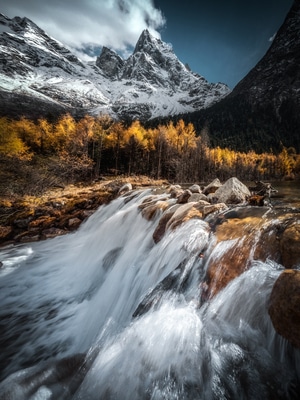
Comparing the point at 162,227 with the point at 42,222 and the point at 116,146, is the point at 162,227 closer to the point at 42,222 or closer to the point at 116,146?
the point at 42,222

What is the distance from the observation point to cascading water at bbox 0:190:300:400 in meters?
2.30

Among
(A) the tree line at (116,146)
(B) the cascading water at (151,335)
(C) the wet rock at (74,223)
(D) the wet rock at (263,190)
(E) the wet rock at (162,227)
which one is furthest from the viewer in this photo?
(A) the tree line at (116,146)

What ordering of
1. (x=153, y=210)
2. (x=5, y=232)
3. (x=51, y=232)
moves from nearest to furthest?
(x=153, y=210) → (x=5, y=232) → (x=51, y=232)

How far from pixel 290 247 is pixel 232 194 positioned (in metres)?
5.21

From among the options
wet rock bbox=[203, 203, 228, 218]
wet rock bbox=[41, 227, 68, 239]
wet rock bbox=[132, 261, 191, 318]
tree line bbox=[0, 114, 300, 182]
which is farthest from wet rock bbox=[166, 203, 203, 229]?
tree line bbox=[0, 114, 300, 182]

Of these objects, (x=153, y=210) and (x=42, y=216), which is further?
(x=42, y=216)

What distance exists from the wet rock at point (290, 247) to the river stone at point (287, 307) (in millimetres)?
744

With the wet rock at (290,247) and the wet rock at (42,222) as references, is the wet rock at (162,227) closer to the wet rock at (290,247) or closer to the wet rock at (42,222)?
the wet rock at (290,247)

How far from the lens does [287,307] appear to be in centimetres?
219

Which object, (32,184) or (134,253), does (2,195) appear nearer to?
(32,184)

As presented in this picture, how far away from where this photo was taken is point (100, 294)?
5426 millimetres

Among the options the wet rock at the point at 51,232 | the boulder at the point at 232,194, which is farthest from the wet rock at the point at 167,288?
the wet rock at the point at 51,232

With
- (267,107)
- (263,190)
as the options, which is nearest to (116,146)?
(263,190)

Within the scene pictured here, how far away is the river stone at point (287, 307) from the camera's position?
6.97 feet
